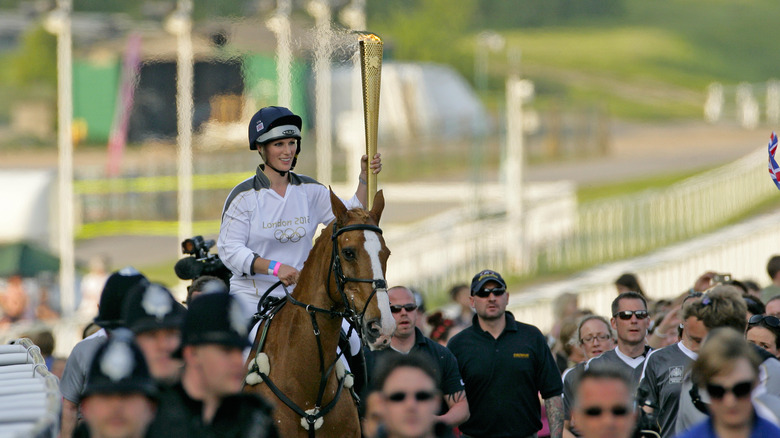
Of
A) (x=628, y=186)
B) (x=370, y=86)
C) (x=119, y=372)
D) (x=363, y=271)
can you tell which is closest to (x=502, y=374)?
(x=363, y=271)

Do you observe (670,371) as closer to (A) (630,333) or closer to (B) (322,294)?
(A) (630,333)

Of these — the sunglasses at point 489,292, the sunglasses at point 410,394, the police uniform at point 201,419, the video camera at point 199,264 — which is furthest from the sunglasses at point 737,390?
the video camera at point 199,264

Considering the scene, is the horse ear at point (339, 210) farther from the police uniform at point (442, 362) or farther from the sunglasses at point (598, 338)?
the sunglasses at point (598, 338)

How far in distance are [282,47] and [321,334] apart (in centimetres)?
1519

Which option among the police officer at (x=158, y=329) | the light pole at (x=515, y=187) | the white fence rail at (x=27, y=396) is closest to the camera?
the white fence rail at (x=27, y=396)

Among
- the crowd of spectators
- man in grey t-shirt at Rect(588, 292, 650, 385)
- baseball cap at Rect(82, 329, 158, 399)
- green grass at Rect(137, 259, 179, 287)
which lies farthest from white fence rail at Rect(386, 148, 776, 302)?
baseball cap at Rect(82, 329, 158, 399)

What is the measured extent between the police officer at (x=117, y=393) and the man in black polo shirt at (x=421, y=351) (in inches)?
157

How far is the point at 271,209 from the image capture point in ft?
30.7

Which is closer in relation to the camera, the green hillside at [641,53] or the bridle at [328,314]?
the bridle at [328,314]

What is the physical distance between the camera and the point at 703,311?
8.41 metres

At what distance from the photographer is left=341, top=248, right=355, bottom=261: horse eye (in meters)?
8.51

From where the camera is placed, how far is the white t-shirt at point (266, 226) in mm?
9305

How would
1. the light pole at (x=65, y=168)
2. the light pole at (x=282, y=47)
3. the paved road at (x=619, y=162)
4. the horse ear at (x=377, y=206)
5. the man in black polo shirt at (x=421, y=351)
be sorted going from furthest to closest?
the paved road at (x=619, y=162) < the light pole at (x=65, y=168) < the light pole at (x=282, y=47) < the man in black polo shirt at (x=421, y=351) < the horse ear at (x=377, y=206)

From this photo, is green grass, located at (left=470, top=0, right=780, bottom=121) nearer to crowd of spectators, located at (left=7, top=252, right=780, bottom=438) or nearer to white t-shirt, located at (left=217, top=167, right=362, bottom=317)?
crowd of spectators, located at (left=7, top=252, right=780, bottom=438)
